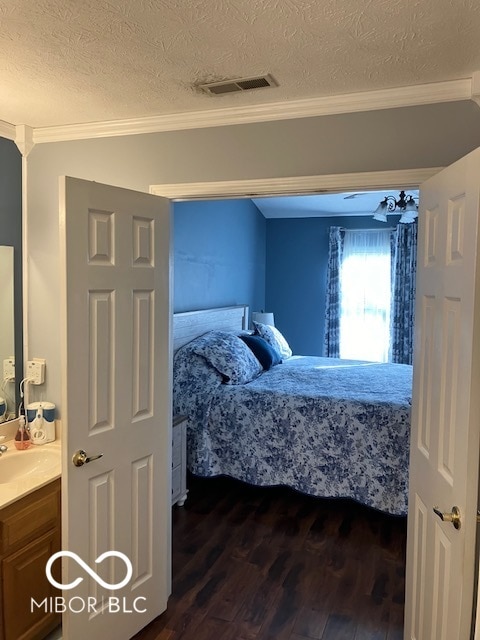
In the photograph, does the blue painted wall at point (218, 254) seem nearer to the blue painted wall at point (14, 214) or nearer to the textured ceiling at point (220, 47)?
the blue painted wall at point (14, 214)

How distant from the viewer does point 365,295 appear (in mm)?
6750

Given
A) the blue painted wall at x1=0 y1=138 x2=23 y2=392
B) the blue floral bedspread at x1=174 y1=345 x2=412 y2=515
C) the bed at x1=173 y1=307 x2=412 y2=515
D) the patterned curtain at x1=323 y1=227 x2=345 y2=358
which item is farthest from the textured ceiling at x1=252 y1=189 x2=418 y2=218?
the blue painted wall at x1=0 y1=138 x2=23 y2=392

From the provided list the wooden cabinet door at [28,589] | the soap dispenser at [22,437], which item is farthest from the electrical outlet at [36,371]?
the wooden cabinet door at [28,589]

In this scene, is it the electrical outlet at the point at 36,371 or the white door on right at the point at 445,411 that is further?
the electrical outlet at the point at 36,371

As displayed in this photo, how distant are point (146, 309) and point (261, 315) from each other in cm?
426

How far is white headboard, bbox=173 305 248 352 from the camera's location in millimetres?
4352

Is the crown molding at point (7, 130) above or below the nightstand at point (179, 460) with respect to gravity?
above

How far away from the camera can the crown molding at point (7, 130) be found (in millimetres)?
2600

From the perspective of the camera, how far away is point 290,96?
214 cm

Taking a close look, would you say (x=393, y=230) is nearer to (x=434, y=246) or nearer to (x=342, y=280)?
(x=342, y=280)

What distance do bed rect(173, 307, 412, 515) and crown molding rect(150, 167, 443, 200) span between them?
1.87 m

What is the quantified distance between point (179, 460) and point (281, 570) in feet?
3.48

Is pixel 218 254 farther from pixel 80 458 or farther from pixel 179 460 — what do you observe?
pixel 80 458

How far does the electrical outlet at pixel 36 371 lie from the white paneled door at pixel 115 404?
0.77 metres
